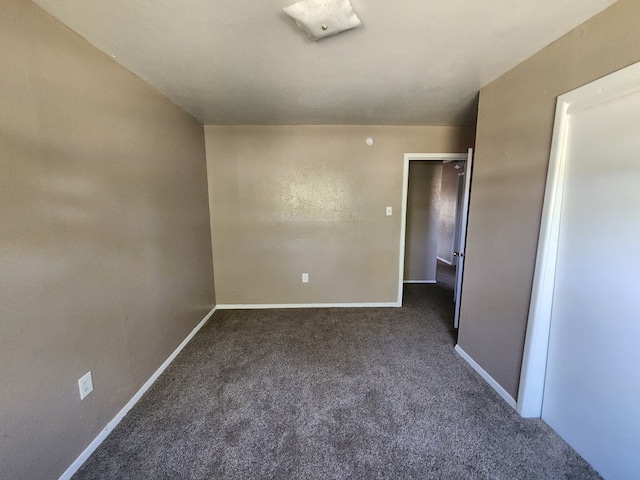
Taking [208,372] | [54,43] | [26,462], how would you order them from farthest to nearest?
[208,372]
[54,43]
[26,462]

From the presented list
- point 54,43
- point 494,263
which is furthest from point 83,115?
point 494,263

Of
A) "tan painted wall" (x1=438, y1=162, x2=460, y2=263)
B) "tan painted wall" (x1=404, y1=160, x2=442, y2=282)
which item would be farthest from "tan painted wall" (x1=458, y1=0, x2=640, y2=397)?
"tan painted wall" (x1=438, y1=162, x2=460, y2=263)

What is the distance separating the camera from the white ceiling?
1161 millimetres

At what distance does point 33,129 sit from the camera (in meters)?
1.13

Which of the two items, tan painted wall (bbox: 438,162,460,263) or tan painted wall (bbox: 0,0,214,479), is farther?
tan painted wall (bbox: 438,162,460,263)

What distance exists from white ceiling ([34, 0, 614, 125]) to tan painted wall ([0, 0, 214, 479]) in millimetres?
237

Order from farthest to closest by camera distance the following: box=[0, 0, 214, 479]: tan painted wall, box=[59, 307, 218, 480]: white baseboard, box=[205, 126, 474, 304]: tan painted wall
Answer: box=[205, 126, 474, 304]: tan painted wall
box=[59, 307, 218, 480]: white baseboard
box=[0, 0, 214, 479]: tan painted wall

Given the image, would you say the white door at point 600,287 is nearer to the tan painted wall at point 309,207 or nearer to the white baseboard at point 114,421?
the tan painted wall at point 309,207

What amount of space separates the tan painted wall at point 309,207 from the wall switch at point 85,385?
1.93 metres

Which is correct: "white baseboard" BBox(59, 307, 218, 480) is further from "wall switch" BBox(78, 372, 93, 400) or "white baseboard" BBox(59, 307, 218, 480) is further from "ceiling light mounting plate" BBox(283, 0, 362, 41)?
"ceiling light mounting plate" BBox(283, 0, 362, 41)

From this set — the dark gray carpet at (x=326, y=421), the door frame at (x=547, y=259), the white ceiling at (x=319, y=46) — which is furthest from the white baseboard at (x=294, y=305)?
the white ceiling at (x=319, y=46)

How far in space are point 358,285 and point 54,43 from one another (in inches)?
127

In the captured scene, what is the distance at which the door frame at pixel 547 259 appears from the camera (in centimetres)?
131

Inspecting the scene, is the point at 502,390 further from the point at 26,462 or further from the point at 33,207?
the point at 33,207
